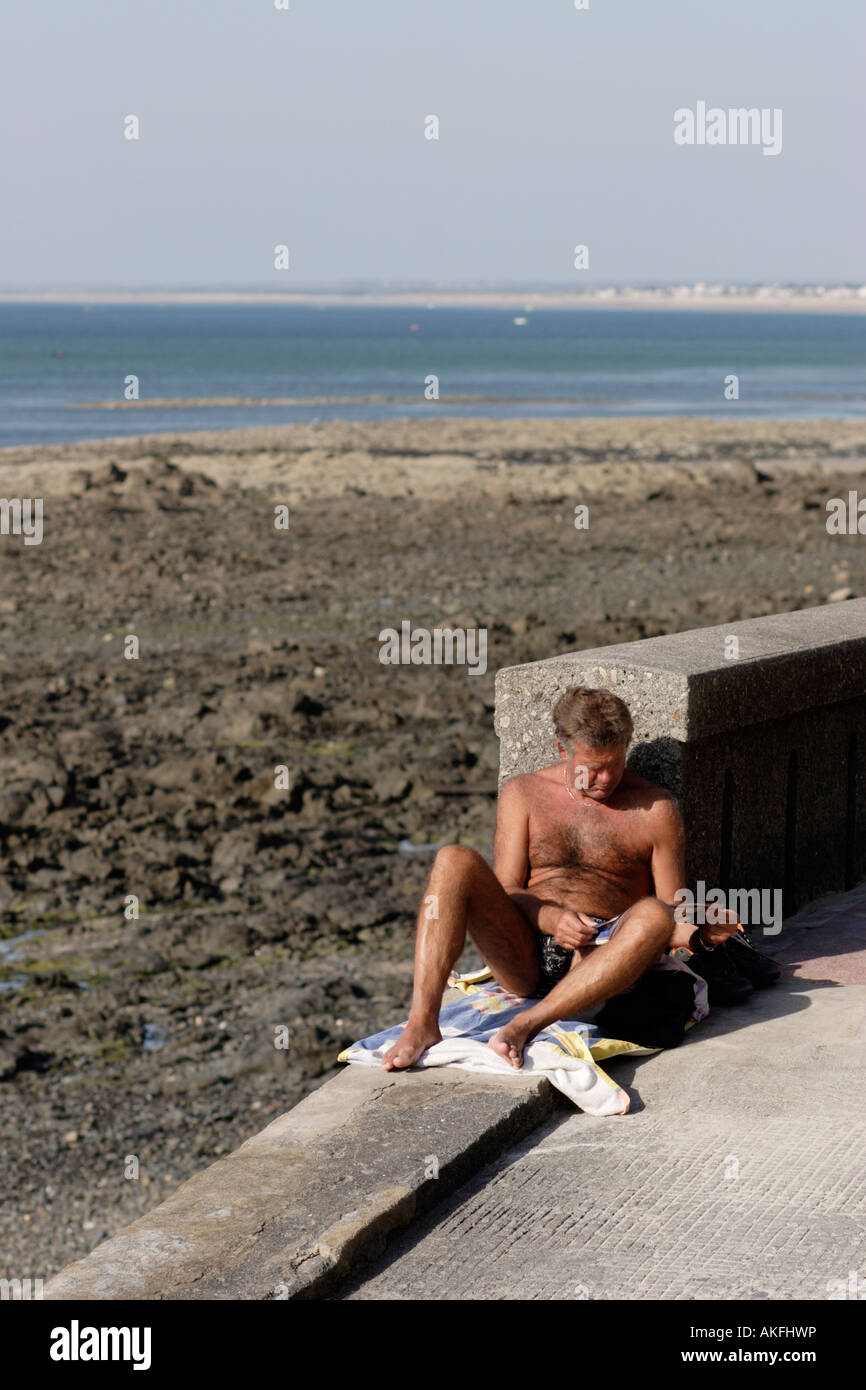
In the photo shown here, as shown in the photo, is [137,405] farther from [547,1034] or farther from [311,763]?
[547,1034]

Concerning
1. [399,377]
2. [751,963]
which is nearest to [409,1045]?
[751,963]

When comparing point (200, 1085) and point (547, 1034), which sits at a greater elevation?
point (547, 1034)

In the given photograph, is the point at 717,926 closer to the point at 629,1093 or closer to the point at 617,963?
the point at 617,963

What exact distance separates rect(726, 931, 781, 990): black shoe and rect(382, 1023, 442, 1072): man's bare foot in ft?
3.54

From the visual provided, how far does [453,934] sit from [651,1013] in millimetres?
605

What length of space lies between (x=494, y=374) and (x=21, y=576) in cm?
5312

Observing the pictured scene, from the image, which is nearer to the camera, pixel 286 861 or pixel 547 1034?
pixel 547 1034

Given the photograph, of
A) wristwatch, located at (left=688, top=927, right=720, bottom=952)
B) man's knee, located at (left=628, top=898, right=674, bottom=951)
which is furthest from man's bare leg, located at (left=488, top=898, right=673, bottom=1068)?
wristwatch, located at (left=688, top=927, right=720, bottom=952)

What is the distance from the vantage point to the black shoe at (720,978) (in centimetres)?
508

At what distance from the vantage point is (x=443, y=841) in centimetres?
→ 952

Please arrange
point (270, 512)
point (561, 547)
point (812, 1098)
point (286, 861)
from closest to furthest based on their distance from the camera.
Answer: point (812, 1098), point (286, 861), point (561, 547), point (270, 512)

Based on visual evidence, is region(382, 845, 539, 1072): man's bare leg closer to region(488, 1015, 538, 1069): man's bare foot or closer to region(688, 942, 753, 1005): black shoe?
region(488, 1015, 538, 1069): man's bare foot
